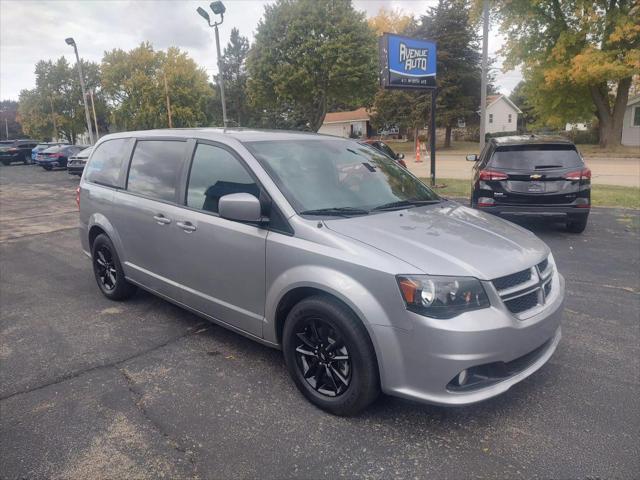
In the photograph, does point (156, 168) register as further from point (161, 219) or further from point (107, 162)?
point (107, 162)

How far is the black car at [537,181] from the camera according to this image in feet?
25.0

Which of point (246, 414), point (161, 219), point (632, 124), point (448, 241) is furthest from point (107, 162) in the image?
point (632, 124)

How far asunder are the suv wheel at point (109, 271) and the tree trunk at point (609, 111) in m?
31.9

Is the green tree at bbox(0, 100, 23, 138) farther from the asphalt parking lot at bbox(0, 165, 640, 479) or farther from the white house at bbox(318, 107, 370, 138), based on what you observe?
the asphalt parking lot at bbox(0, 165, 640, 479)

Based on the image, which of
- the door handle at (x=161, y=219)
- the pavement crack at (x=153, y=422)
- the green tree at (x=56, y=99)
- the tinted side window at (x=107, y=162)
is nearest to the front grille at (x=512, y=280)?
the pavement crack at (x=153, y=422)

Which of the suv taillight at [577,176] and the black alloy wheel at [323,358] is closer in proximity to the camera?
the black alloy wheel at [323,358]

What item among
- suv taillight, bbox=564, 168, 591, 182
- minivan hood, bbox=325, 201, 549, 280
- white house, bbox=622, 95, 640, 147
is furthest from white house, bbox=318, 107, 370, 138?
minivan hood, bbox=325, 201, 549, 280

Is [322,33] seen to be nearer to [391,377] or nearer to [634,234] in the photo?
[634,234]

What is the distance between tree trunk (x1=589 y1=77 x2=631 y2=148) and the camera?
29.5 m

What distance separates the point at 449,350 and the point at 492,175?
589cm

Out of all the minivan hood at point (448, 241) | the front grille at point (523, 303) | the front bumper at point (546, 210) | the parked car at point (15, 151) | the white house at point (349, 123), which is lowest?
the front bumper at point (546, 210)

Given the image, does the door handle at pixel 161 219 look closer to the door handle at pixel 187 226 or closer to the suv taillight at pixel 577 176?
the door handle at pixel 187 226

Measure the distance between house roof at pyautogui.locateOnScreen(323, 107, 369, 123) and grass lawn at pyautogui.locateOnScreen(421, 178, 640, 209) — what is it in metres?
49.1

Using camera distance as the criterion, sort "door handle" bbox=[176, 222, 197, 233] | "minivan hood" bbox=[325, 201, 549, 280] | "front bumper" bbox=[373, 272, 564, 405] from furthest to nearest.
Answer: "door handle" bbox=[176, 222, 197, 233] < "minivan hood" bbox=[325, 201, 549, 280] < "front bumper" bbox=[373, 272, 564, 405]
